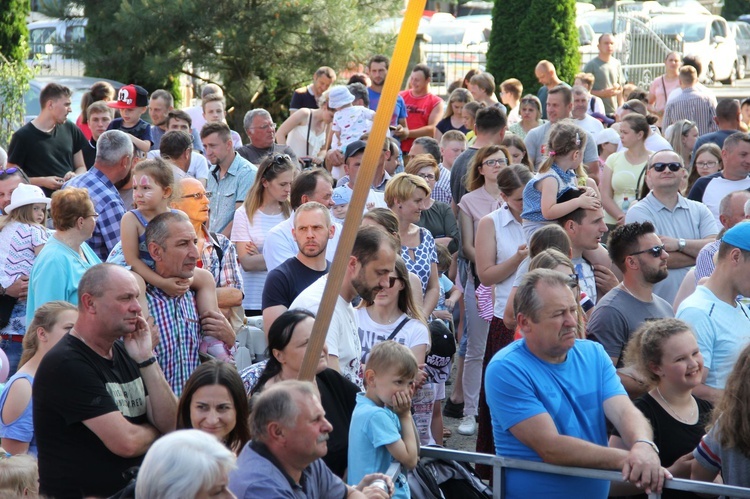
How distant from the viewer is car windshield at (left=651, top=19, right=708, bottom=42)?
29.8 metres

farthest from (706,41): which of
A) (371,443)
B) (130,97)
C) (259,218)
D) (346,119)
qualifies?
(371,443)

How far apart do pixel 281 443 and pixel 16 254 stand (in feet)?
12.5

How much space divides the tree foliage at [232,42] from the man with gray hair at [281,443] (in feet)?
46.9

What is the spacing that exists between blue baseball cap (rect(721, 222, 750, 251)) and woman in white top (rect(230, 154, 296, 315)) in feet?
10.8

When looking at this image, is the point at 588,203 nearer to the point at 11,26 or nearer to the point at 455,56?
the point at 11,26

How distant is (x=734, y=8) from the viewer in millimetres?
44438

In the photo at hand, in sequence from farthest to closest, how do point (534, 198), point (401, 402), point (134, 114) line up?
point (134, 114), point (534, 198), point (401, 402)

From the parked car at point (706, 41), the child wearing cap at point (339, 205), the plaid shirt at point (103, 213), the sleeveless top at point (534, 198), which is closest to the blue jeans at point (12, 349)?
the plaid shirt at point (103, 213)

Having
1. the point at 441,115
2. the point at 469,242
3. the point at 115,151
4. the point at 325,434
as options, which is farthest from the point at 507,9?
the point at 325,434

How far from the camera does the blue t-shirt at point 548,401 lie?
438 centimetres

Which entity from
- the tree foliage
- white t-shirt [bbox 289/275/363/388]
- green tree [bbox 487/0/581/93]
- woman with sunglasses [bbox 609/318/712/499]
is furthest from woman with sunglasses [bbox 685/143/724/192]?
green tree [bbox 487/0/581/93]

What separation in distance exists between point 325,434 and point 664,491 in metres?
1.69

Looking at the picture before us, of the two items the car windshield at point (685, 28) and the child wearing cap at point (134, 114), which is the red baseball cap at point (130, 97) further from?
the car windshield at point (685, 28)

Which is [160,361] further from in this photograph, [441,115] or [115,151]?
[441,115]
